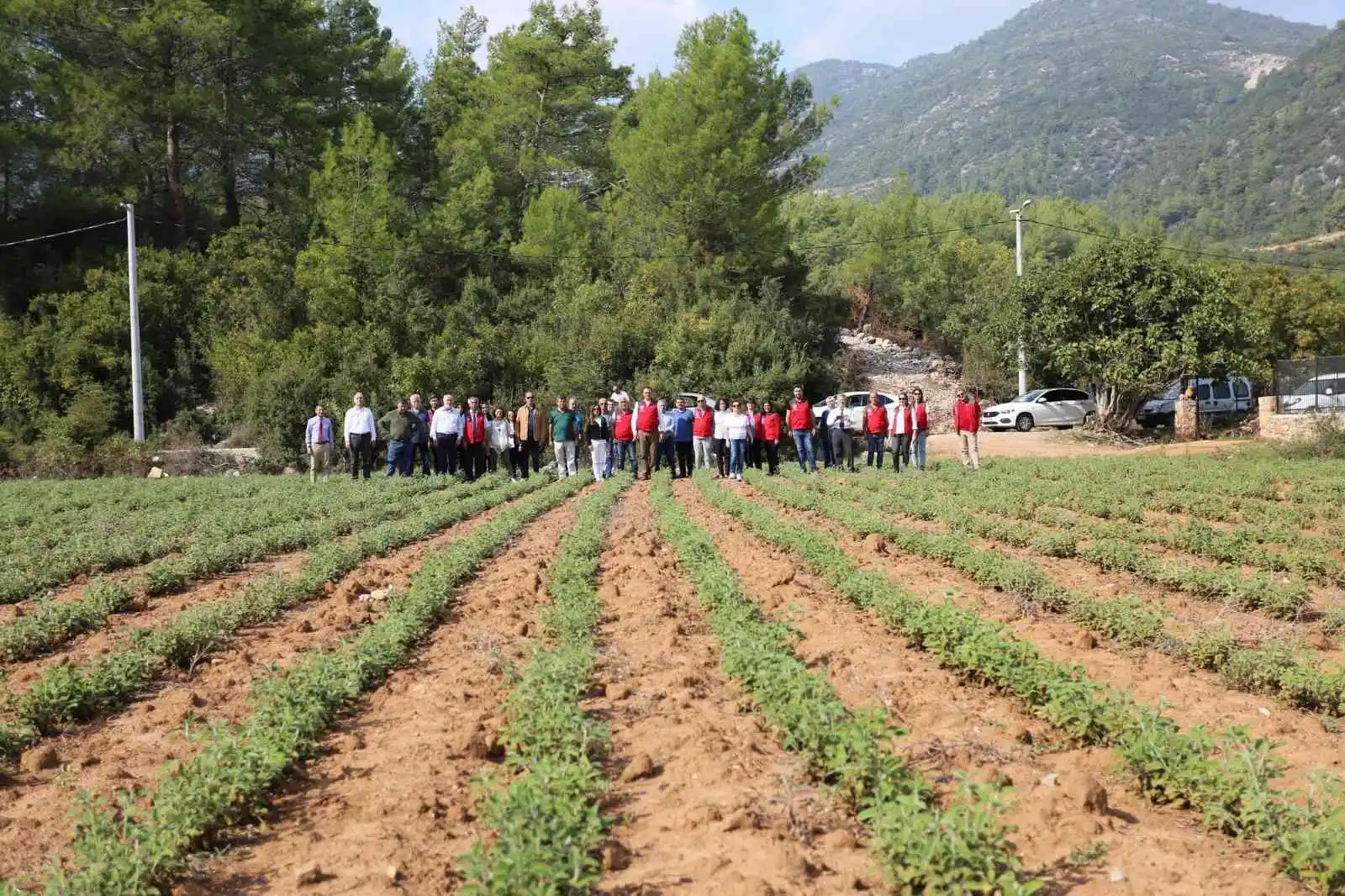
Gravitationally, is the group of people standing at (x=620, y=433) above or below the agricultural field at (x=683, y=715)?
above

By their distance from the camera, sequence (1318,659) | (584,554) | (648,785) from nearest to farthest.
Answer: (648,785), (1318,659), (584,554)

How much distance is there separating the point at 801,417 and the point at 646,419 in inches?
116

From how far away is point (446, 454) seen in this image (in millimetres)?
17875

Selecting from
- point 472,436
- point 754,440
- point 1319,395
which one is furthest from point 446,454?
point 1319,395

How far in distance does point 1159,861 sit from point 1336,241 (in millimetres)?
99029

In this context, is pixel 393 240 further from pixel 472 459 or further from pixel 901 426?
pixel 901 426

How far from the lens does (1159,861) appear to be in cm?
356

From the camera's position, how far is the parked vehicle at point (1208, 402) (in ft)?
103

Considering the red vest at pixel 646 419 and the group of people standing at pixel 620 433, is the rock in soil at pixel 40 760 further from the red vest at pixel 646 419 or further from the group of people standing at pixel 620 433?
the red vest at pixel 646 419

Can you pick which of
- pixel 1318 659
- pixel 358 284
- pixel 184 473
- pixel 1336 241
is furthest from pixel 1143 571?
pixel 1336 241

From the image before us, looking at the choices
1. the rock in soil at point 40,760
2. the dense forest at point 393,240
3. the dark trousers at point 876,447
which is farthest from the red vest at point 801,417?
the rock in soil at point 40,760

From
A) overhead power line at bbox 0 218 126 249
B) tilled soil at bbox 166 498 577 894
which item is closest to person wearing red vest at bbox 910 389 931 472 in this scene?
tilled soil at bbox 166 498 577 894

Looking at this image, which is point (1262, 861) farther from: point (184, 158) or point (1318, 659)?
point (184, 158)

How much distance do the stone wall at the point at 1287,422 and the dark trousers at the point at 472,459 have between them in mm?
17396
